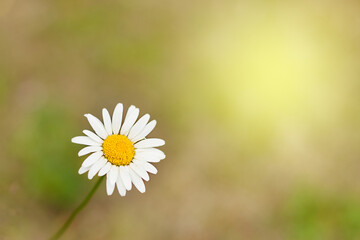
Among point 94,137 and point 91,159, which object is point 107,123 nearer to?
point 94,137

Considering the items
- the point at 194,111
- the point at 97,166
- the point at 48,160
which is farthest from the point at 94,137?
the point at 194,111

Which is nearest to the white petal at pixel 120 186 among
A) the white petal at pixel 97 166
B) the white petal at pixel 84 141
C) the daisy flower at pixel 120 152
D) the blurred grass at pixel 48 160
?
the daisy flower at pixel 120 152

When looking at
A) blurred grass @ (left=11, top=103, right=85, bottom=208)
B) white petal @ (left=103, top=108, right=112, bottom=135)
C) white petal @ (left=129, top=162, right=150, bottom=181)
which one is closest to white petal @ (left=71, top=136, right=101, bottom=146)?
white petal @ (left=103, top=108, right=112, bottom=135)

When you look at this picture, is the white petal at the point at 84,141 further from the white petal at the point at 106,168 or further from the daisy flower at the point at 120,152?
the white petal at the point at 106,168

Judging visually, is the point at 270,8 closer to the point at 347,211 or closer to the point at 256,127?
the point at 256,127

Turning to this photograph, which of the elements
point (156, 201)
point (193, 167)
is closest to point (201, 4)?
point (193, 167)

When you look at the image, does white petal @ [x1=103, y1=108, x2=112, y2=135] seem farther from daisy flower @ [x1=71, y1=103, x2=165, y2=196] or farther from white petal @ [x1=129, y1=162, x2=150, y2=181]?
white petal @ [x1=129, y1=162, x2=150, y2=181]
